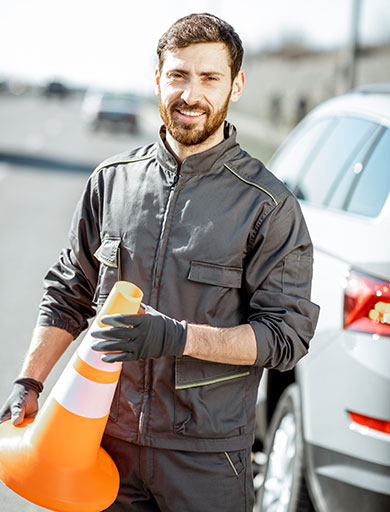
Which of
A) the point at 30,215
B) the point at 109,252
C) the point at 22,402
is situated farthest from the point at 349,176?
the point at 30,215

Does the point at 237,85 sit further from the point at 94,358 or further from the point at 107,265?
the point at 94,358

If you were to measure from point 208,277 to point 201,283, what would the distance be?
0.03m

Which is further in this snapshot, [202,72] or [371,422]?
[371,422]

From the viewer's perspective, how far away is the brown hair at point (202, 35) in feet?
7.95

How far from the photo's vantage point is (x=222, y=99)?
2.47m

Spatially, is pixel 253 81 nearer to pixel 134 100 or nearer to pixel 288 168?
pixel 134 100

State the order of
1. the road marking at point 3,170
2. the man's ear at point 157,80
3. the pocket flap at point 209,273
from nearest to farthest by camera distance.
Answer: the pocket flap at point 209,273 → the man's ear at point 157,80 → the road marking at point 3,170

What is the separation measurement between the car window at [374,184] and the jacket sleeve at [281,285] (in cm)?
83

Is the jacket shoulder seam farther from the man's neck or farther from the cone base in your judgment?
the cone base

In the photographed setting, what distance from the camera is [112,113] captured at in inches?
1316

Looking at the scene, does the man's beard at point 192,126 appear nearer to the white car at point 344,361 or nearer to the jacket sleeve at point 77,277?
the jacket sleeve at point 77,277

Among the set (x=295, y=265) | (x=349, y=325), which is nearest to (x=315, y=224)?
(x=349, y=325)

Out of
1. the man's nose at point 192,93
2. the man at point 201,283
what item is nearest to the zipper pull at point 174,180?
the man at point 201,283

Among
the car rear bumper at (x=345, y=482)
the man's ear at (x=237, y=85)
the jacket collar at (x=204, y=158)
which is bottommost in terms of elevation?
the car rear bumper at (x=345, y=482)
